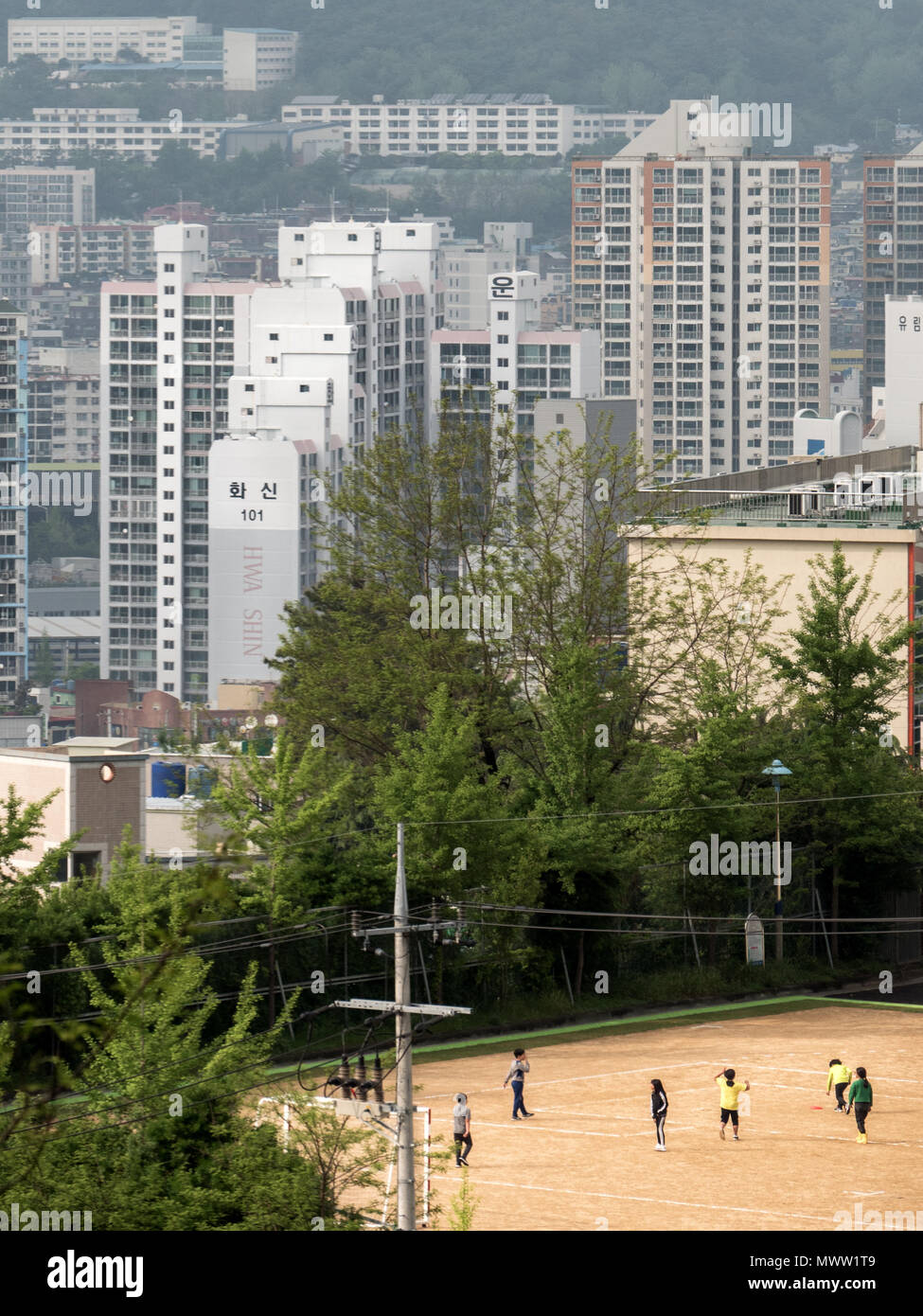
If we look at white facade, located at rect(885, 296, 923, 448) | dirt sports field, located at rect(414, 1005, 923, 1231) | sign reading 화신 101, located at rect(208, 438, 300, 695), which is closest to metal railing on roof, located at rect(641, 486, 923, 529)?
dirt sports field, located at rect(414, 1005, 923, 1231)

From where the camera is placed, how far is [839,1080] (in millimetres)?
33781

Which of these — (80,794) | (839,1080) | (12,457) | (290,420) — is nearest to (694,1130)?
(839,1080)

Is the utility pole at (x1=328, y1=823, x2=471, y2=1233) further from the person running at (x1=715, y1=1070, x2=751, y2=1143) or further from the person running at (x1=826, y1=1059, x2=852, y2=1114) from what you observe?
the person running at (x1=826, y1=1059, x2=852, y2=1114)

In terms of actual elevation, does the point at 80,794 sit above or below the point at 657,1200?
above

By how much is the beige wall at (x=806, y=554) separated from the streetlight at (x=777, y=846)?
10.9m

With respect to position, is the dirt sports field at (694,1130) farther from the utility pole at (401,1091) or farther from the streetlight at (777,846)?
the utility pole at (401,1091)

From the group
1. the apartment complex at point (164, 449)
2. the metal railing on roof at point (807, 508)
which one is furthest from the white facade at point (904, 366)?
the apartment complex at point (164, 449)

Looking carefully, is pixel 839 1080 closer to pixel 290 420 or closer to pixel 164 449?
pixel 290 420

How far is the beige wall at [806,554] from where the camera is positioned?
56031 millimetres

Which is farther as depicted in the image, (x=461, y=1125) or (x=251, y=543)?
(x=251, y=543)

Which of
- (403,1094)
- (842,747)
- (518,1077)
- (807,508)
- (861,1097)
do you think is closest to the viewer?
(403,1094)

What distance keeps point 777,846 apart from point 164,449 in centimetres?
15013
